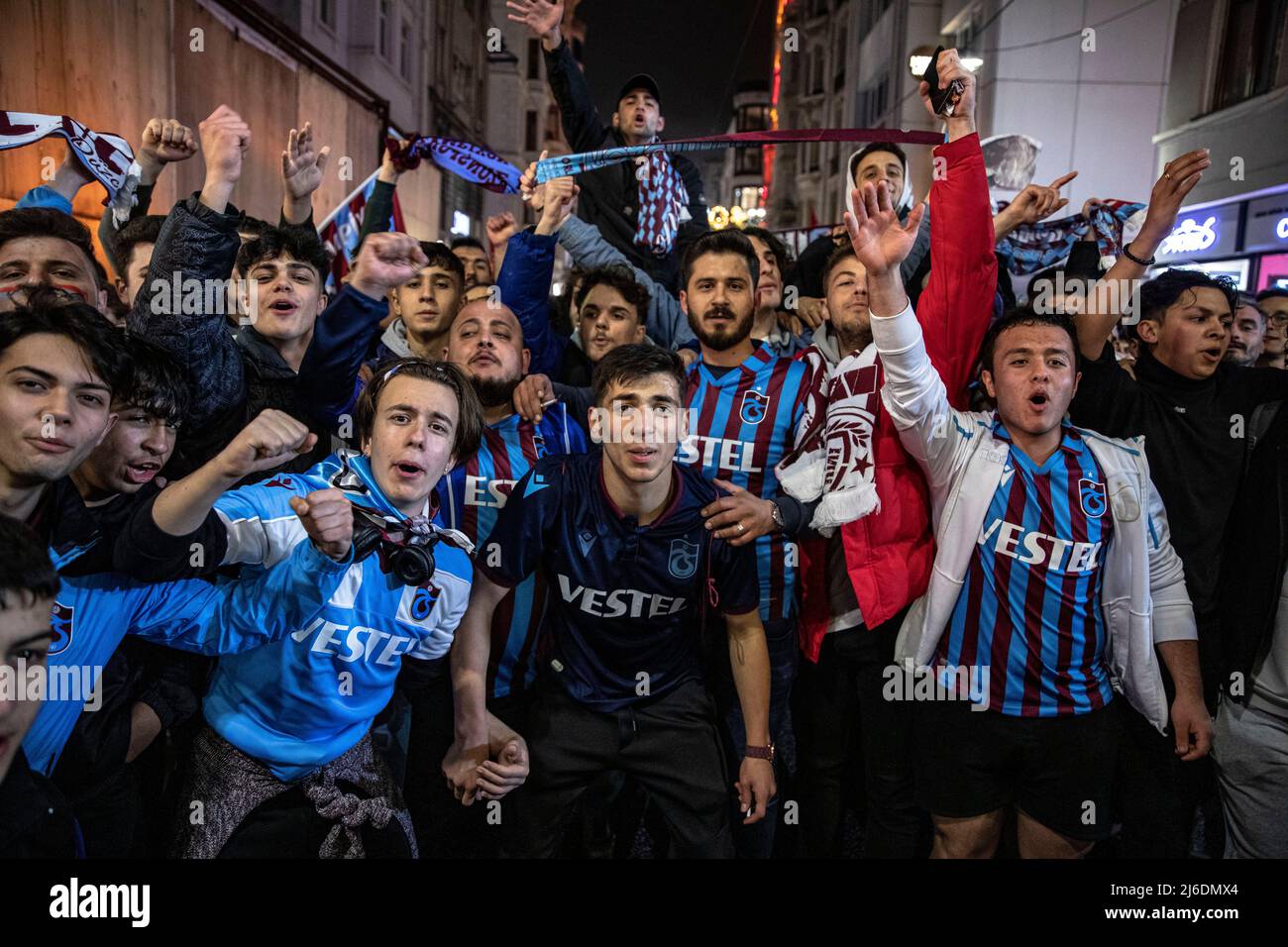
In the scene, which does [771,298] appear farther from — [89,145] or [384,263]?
[89,145]

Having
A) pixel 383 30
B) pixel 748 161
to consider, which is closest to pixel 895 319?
pixel 383 30

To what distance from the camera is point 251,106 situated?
6391 mm

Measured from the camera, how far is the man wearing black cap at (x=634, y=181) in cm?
438

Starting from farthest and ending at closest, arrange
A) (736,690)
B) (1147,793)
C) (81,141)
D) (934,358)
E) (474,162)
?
(474,162) → (81,141) → (736,690) → (934,358) → (1147,793)

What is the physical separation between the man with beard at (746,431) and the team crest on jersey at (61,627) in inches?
74.6

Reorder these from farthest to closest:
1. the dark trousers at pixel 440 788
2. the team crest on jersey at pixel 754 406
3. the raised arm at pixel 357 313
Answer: the team crest on jersey at pixel 754 406, the dark trousers at pixel 440 788, the raised arm at pixel 357 313

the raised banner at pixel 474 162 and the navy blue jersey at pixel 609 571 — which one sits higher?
the raised banner at pixel 474 162

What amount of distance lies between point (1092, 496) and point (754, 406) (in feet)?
3.79

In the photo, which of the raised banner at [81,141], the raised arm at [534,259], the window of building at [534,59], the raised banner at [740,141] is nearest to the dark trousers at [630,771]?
the raised arm at [534,259]

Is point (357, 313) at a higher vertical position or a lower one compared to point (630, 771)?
higher

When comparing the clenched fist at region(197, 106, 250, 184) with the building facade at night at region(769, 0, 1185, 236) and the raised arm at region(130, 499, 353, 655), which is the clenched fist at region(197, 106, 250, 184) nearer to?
the raised arm at region(130, 499, 353, 655)

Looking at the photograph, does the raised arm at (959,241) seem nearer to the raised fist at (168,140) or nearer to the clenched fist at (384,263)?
the clenched fist at (384,263)

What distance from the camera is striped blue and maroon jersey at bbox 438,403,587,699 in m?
2.73

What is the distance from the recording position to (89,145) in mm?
3332
